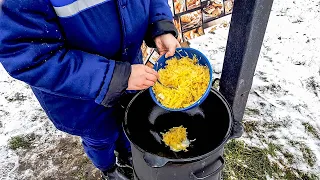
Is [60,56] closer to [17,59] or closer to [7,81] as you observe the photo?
[17,59]

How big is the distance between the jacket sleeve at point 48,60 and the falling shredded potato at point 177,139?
535 millimetres

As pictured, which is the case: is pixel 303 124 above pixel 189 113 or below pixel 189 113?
below

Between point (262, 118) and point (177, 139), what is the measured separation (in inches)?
43.5

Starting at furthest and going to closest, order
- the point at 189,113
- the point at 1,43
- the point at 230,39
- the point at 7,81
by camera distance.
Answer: the point at 7,81 → the point at 189,113 → the point at 230,39 → the point at 1,43

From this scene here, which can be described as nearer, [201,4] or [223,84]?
[223,84]

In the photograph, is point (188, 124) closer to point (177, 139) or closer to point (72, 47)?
point (177, 139)

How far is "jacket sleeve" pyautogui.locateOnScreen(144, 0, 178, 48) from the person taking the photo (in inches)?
69.4

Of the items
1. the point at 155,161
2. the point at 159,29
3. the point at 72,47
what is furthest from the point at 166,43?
the point at 155,161

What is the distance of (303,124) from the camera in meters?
2.59

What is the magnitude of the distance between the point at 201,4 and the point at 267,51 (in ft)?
2.76

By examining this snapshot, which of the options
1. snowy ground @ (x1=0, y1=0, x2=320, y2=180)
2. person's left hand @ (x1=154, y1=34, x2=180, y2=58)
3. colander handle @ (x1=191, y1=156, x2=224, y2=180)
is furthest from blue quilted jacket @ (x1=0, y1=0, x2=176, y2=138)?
snowy ground @ (x1=0, y1=0, x2=320, y2=180)

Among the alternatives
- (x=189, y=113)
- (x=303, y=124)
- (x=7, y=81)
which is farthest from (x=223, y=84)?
(x=7, y=81)

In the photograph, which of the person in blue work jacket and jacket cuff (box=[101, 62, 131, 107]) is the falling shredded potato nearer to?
the person in blue work jacket

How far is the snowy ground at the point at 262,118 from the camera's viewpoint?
2.43 m
